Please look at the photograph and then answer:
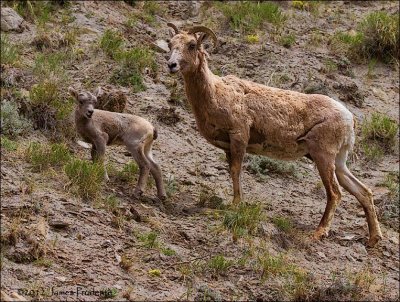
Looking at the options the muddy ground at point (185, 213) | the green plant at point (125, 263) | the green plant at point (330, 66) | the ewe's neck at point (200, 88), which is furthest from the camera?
the green plant at point (330, 66)

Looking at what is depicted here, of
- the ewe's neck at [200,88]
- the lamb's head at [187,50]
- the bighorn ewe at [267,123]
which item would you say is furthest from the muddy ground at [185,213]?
the lamb's head at [187,50]

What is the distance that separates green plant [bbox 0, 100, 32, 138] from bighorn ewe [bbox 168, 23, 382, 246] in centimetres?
224

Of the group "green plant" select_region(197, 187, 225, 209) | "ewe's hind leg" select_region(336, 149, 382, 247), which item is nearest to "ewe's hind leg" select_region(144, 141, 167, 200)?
"green plant" select_region(197, 187, 225, 209)

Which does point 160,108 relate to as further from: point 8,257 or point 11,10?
point 8,257

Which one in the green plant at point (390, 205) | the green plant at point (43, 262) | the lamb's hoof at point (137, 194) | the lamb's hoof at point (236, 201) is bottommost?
the green plant at point (390, 205)

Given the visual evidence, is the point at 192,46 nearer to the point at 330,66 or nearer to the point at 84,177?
the point at 84,177

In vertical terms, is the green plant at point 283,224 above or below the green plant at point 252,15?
below

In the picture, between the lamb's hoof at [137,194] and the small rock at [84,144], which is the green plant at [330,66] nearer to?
the small rock at [84,144]

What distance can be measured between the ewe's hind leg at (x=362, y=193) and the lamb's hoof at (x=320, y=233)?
665 mm

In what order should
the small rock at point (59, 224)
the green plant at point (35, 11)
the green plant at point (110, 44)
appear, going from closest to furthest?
the small rock at point (59, 224)
the green plant at point (110, 44)
the green plant at point (35, 11)

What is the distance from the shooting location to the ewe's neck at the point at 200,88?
454 inches

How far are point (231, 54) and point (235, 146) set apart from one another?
16.9ft

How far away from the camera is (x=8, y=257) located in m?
8.69

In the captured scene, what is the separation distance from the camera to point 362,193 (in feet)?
39.6
